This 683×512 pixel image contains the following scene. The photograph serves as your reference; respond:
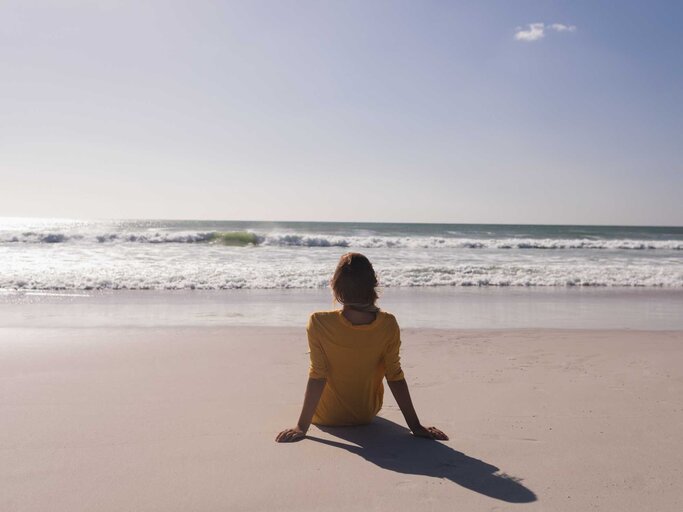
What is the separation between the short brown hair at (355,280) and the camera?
3029 mm

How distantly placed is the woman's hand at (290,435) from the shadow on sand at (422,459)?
7 cm

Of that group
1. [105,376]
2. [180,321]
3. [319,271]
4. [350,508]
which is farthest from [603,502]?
[319,271]

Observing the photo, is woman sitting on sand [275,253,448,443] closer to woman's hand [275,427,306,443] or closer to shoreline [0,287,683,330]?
woman's hand [275,427,306,443]

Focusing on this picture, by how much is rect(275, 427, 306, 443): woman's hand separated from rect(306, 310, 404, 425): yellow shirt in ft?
0.92

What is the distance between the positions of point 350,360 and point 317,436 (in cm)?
52

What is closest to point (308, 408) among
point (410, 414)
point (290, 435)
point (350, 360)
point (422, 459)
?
point (290, 435)

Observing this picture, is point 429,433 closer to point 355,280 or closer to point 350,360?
point 350,360

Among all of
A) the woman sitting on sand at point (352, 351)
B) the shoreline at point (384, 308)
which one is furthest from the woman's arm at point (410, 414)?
the shoreline at point (384, 308)

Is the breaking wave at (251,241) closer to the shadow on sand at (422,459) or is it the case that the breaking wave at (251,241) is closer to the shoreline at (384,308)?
the shoreline at (384,308)

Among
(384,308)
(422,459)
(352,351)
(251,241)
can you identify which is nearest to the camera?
(422,459)

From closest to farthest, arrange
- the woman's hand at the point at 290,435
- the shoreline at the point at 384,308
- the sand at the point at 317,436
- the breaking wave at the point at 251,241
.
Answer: the sand at the point at 317,436, the woman's hand at the point at 290,435, the shoreline at the point at 384,308, the breaking wave at the point at 251,241

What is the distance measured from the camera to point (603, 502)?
2.46 meters

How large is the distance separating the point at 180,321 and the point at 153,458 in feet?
15.6

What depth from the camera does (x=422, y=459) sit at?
2.93m
